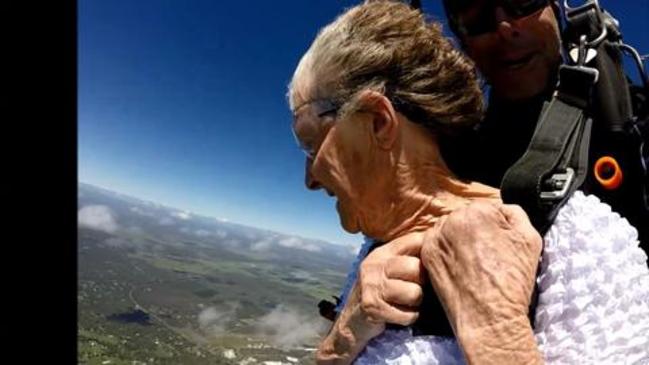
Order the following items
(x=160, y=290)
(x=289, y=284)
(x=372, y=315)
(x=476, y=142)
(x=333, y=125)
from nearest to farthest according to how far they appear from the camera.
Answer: (x=372, y=315)
(x=333, y=125)
(x=476, y=142)
(x=160, y=290)
(x=289, y=284)

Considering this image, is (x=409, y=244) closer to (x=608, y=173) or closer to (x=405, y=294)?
(x=405, y=294)

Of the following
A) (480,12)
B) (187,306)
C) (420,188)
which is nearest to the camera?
(420,188)

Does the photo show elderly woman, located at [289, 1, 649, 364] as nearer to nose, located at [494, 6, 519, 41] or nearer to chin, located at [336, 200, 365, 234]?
chin, located at [336, 200, 365, 234]

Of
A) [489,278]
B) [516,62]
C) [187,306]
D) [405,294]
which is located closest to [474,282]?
[489,278]

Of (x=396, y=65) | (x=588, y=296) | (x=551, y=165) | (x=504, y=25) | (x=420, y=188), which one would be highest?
(x=504, y=25)
